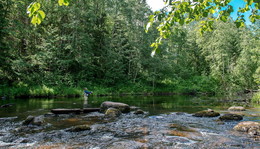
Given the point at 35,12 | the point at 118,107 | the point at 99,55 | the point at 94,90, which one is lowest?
the point at 118,107

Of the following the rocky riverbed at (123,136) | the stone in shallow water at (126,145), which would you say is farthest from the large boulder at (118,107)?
the stone in shallow water at (126,145)

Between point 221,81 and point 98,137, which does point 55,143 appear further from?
point 221,81

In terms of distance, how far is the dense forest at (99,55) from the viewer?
2334cm

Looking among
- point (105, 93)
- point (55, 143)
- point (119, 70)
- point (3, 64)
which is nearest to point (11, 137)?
point (55, 143)

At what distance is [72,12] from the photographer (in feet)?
87.8

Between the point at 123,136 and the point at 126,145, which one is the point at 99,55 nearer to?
the point at 123,136

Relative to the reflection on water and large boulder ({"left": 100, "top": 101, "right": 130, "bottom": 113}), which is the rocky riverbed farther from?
large boulder ({"left": 100, "top": 101, "right": 130, "bottom": 113})

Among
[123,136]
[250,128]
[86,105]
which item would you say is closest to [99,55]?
[86,105]

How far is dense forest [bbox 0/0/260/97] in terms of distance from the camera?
2334 centimetres

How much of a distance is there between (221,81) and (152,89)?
13.2 meters

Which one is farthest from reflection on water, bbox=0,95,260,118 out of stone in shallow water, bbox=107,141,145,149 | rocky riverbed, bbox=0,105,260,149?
stone in shallow water, bbox=107,141,145,149

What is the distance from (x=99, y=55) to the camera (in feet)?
107

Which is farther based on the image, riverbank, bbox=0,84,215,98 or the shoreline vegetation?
riverbank, bbox=0,84,215,98

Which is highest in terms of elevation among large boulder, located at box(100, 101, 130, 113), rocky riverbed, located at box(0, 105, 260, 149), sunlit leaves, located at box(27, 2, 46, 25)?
sunlit leaves, located at box(27, 2, 46, 25)
